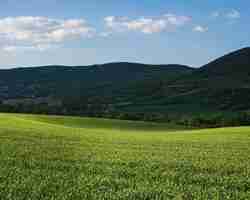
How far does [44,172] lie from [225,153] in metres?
12.5

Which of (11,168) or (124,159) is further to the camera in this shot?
(124,159)

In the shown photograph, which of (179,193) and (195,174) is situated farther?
(195,174)

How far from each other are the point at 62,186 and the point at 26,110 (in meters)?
100

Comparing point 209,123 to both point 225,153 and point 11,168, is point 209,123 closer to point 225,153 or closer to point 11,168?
point 225,153

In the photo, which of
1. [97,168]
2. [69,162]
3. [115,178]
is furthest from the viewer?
[69,162]

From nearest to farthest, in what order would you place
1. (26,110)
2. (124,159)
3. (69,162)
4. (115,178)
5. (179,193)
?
(179,193) < (115,178) < (69,162) < (124,159) < (26,110)

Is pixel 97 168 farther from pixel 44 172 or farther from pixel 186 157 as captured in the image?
pixel 186 157

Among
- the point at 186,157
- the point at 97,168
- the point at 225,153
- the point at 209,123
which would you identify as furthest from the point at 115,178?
the point at 209,123

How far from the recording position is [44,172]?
1541cm

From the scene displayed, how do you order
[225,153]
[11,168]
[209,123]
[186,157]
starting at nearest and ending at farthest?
[11,168] < [186,157] < [225,153] < [209,123]

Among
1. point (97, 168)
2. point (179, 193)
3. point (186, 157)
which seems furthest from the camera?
point (186, 157)

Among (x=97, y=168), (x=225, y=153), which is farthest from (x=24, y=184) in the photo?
(x=225, y=153)

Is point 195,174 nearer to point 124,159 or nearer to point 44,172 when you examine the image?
point 124,159

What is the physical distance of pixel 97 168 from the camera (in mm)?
16844
